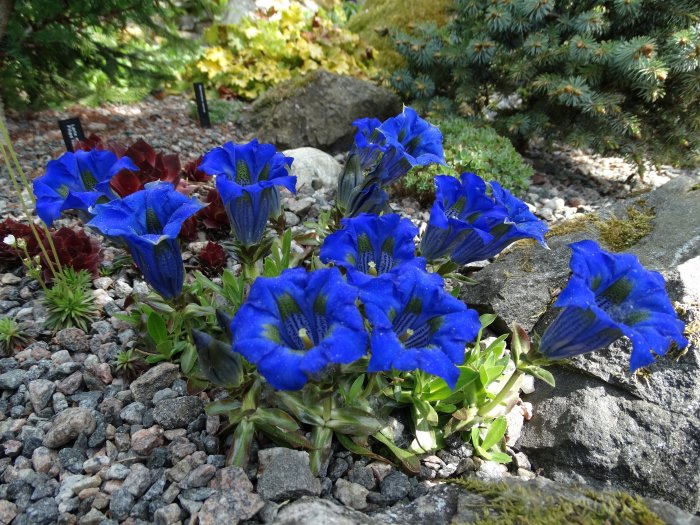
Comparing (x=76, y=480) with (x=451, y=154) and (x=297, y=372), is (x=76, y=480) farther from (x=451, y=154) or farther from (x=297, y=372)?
(x=451, y=154)

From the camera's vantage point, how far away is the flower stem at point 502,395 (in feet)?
6.66

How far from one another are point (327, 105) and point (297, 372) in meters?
4.50

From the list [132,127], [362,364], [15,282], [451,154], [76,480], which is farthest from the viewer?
[132,127]

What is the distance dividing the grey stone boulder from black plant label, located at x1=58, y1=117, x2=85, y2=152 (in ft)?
5.41

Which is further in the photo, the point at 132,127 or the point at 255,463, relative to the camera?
the point at 132,127

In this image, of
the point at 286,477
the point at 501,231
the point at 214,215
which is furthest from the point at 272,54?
the point at 286,477

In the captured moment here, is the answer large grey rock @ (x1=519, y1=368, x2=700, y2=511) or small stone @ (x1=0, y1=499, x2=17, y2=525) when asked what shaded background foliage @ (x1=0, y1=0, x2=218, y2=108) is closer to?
small stone @ (x1=0, y1=499, x2=17, y2=525)

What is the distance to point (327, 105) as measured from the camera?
545 centimetres

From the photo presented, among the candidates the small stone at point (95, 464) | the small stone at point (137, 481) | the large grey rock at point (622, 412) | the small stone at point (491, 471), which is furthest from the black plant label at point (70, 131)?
the small stone at point (491, 471)

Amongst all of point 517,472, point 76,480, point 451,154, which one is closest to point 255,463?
point 76,480

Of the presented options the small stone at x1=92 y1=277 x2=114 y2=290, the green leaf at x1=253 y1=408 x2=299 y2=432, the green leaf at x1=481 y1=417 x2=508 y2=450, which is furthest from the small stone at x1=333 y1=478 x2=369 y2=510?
the small stone at x1=92 y1=277 x2=114 y2=290

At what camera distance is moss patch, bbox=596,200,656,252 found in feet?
9.90

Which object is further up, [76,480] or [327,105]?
[327,105]

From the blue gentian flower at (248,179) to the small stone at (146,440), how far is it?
85 cm
